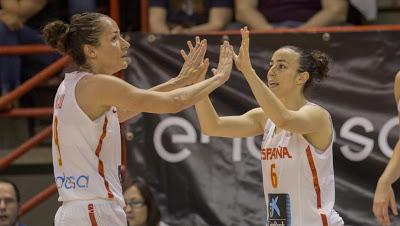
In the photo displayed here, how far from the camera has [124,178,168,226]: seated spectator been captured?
6852 mm

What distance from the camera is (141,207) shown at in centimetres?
688

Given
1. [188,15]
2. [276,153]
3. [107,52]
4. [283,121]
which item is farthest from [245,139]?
[107,52]

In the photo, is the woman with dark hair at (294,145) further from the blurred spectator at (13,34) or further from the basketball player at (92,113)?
the blurred spectator at (13,34)

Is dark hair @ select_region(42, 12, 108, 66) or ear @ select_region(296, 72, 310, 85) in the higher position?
dark hair @ select_region(42, 12, 108, 66)

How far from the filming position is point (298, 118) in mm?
5305

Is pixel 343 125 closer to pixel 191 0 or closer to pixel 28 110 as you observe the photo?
pixel 191 0

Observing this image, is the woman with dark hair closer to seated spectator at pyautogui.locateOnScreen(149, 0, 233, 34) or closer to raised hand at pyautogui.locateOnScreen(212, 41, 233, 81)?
raised hand at pyautogui.locateOnScreen(212, 41, 233, 81)

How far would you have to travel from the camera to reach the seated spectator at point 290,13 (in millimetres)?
7504

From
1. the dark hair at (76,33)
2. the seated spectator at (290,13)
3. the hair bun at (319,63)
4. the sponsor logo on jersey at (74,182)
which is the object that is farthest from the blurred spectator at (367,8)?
the sponsor logo on jersey at (74,182)

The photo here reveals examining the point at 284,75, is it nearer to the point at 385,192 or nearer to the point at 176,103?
the point at 176,103

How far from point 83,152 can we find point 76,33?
0.57 metres

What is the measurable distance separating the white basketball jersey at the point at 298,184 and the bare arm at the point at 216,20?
228 centimetres

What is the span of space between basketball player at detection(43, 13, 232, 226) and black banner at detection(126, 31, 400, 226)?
1940 millimetres

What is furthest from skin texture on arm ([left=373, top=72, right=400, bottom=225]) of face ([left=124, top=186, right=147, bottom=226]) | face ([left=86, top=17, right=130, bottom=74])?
face ([left=124, top=186, right=147, bottom=226])
